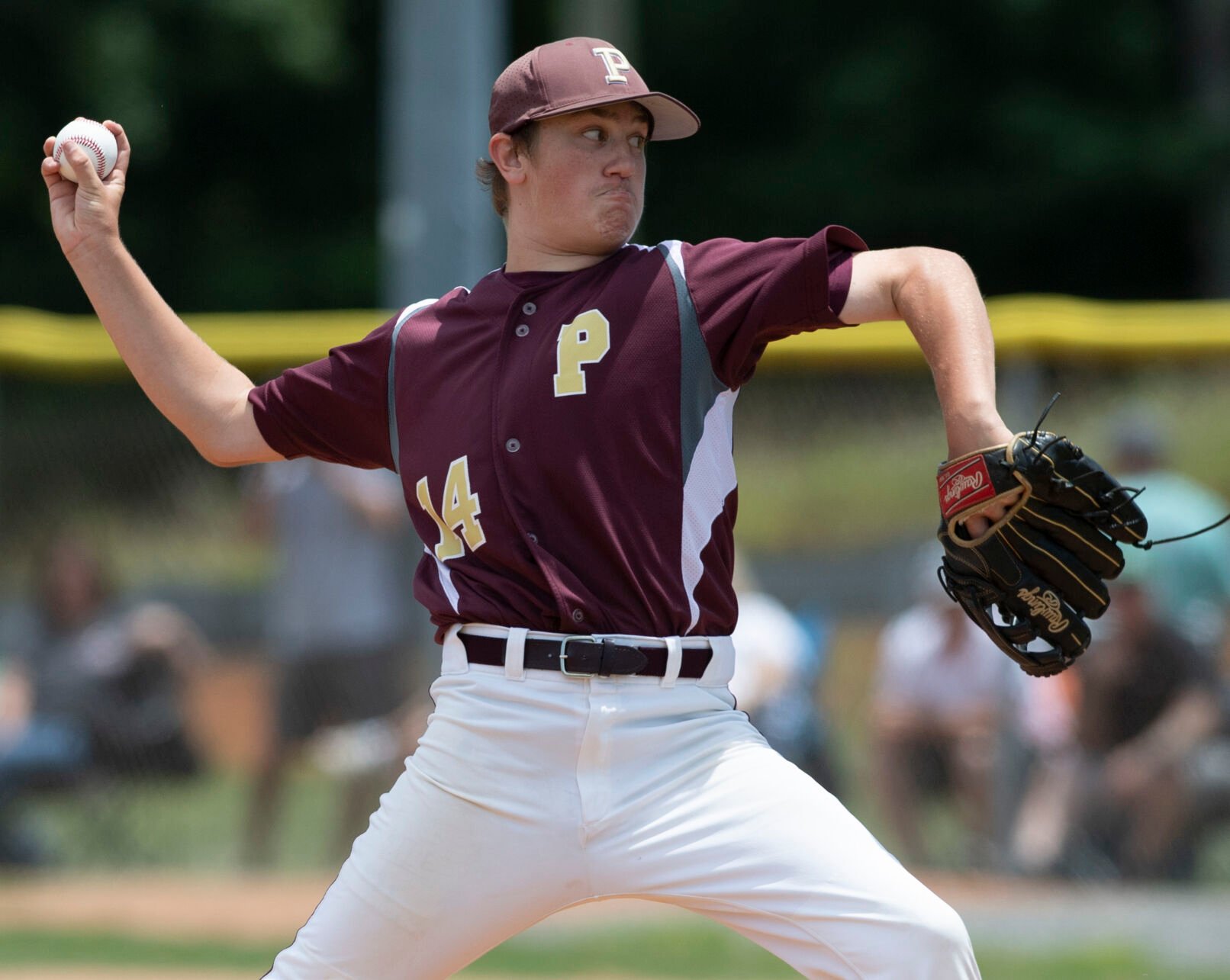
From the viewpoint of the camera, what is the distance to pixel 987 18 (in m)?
18.5

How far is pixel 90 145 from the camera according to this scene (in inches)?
122

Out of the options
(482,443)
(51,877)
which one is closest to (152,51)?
(51,877)

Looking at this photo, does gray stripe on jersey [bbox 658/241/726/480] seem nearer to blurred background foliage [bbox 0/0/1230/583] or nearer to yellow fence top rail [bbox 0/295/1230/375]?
yellow fence top rail [bbox 0/295/1230/375]

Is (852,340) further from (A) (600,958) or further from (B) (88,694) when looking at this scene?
(B) (88,694)

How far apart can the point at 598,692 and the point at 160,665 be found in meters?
5.56

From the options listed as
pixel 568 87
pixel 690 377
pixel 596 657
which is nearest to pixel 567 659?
pixel 596 657

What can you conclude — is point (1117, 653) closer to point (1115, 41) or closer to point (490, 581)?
point (490, 581)

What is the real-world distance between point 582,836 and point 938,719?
459 cm

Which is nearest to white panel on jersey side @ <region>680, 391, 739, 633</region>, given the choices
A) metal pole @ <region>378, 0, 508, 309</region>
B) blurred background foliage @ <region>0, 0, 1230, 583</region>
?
metal pole @ <region>378, 0, 508, 309</region>

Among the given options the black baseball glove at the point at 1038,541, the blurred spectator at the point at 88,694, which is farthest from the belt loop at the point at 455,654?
the blurred spectator at the point at 88,694

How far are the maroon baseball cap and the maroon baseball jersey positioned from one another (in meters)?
0.25

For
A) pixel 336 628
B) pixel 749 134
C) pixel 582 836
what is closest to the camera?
pixel 582 836

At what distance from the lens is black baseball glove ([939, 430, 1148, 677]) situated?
257 cm

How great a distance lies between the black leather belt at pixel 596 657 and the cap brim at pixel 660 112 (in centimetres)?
88
